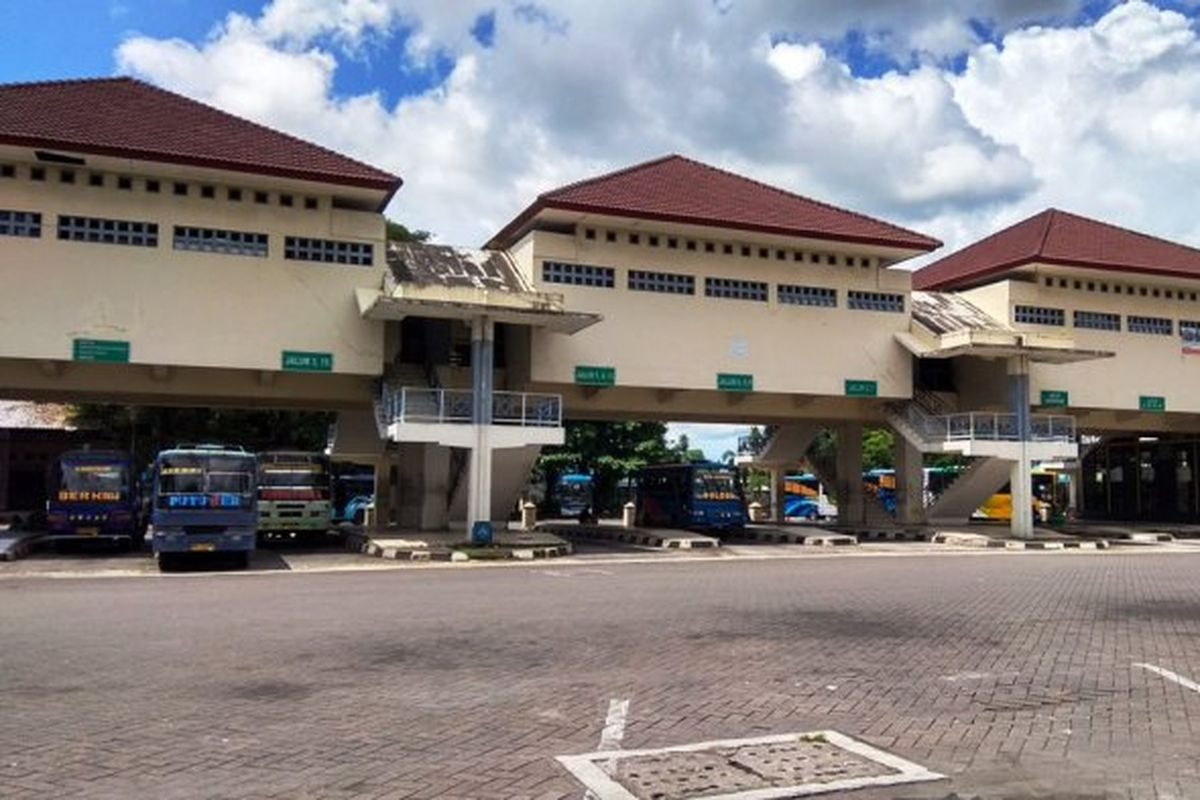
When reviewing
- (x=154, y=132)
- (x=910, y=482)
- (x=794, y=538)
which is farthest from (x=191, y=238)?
(x=910, y=482)

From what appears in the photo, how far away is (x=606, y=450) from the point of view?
165ft

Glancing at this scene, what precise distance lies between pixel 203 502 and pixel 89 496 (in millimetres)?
5909

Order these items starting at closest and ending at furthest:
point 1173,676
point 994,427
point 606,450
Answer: point 1173,676 < point 994,427 < point 606,450

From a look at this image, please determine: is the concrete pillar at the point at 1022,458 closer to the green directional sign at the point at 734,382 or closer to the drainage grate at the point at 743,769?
the green directional sign at the point at 734,382

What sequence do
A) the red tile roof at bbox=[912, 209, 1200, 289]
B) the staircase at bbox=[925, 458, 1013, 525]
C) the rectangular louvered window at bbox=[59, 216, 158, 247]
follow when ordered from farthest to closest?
1. the red tile roof at bbox=[912, 209, 1200, 289]
2. the staircase at bbox=[925, 458, 1013, 525]
3. the rectangular louvered window at bbox=[59, 216, 158, 247]

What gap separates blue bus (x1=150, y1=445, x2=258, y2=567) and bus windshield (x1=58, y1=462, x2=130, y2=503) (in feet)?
14.9

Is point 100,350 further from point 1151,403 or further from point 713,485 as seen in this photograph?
point 1151,403

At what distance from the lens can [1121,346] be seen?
37438 millimetres

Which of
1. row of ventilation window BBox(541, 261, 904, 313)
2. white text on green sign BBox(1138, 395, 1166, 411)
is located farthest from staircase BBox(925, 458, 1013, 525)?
white text on green sign BBox(1138, 395, 1166, 411)

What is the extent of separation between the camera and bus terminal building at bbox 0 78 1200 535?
2600cm

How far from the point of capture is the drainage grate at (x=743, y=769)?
18.4ft

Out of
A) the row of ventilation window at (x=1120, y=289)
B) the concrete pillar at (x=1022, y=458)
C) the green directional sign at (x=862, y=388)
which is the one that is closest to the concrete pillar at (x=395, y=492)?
the green directional sign at (x=862, y=388)

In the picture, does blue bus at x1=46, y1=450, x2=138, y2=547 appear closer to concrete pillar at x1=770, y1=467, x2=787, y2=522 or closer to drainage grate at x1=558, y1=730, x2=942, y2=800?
drainage grate at x1=558, y1=730, x2=942, y2=800

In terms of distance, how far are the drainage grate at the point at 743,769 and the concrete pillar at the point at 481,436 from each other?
2006 cm
